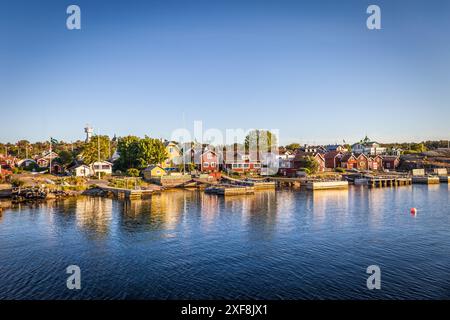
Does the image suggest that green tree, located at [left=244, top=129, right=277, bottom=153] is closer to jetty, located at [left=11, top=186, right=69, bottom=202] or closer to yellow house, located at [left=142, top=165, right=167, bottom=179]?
yellow house, located at [left=142, top=165, right=167, bottom=179]

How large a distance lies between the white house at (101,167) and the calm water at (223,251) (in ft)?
71.1

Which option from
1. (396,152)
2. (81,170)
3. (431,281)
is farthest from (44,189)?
(396,152)

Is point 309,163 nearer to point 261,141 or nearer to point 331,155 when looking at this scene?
point 331,155

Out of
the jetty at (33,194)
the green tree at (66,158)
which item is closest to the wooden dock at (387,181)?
the jetty at (33,194)

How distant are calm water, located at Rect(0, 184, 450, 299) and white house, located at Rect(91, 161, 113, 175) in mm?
21670

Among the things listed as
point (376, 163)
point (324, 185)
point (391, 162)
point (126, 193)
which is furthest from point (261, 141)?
point (126, 193)

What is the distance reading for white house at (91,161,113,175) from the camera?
67500mm

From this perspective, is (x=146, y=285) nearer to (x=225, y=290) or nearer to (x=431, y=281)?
(x=225, y=290)

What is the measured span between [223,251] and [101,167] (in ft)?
160

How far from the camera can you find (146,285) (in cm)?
2000

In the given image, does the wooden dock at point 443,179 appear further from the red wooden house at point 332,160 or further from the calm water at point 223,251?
the calm water at point 223,251

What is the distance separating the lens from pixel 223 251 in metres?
26.5

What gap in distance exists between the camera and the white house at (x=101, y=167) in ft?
221

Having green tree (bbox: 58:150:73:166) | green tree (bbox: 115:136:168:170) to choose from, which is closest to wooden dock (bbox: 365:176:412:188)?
green tree (bbox: 115:136:168:170)
